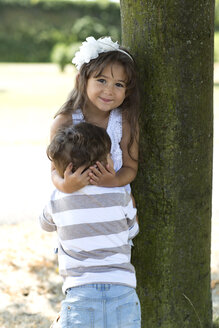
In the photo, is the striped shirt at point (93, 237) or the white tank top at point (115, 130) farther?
the white tank top at point (115, 130)

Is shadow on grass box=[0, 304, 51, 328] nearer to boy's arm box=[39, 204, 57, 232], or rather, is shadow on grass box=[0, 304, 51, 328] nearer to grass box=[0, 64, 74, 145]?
boy's arm box=[39, 204, 57, 232]

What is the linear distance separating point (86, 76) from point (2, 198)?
422 centimetres

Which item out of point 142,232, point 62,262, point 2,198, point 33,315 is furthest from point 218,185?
point 62,262

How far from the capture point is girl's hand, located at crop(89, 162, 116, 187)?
2252 millimetres

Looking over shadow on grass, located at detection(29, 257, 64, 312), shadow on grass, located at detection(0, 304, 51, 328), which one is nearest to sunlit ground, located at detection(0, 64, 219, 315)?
shadow on grass, located at detection(0, 304, 51, 328)

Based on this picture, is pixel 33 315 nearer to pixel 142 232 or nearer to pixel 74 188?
pixel 142 232

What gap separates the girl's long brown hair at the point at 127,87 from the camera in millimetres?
2479

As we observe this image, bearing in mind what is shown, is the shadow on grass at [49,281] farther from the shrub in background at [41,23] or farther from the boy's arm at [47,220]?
the shrub in background at [41,23]

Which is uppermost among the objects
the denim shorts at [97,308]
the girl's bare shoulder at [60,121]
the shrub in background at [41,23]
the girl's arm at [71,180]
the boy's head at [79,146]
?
the shrub in background at [41,23]

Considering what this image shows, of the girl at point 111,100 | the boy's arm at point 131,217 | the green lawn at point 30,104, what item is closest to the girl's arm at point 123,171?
the girl at point 111,100

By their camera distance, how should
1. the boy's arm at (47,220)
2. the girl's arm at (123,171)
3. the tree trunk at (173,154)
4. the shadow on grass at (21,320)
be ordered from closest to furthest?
the girl's arm at (123,171), the boy's arm at (47,220), the tree trunk at (173,154), the shadow on grass at (21,320)

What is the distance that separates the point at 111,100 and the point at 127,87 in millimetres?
104

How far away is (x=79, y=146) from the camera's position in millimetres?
2227

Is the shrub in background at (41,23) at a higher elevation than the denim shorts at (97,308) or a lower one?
higher
